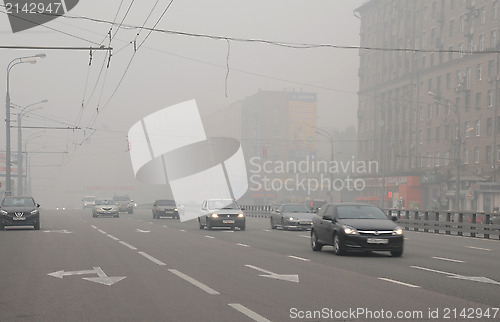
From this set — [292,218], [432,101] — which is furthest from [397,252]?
[432,101]

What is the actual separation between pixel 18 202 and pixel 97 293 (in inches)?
946

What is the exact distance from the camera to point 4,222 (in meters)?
32.9

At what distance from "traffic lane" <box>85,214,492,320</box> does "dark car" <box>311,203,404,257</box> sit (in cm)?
161

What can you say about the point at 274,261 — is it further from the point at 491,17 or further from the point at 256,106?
the point at 256,106

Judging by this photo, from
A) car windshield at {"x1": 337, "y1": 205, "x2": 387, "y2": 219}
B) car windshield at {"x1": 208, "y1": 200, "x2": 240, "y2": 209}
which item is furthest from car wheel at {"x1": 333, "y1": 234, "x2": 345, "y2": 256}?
car windshield at {"x1": 208, "y1": 200, "x2": 240, "y2": 209}

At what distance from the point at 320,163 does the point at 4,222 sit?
145m

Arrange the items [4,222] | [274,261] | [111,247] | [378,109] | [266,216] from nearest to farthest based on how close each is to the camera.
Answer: [274,261]
[111,247]
[4,222]
[266,216]
[378,109]

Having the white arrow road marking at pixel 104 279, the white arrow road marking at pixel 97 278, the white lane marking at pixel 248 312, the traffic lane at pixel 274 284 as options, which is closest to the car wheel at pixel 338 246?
the traffic lane at pixel 274 284

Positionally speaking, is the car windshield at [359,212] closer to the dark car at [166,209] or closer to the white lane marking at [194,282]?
the white lane marking at [194,282]

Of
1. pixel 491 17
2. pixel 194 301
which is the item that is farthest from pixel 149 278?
pixel 491 17

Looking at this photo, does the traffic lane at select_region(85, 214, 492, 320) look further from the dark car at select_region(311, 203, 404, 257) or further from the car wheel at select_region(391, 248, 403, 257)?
the car wheel at select_region(391, 248, 403, 257)

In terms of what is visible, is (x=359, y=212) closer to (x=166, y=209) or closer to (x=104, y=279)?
(x=104, y=279)

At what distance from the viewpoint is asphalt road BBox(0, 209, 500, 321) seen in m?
9.32

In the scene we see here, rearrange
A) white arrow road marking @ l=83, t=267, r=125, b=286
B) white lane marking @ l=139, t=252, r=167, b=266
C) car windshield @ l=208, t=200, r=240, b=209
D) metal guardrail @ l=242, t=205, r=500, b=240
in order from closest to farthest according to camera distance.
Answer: white arrow road marking @ l=83, t=267, r=125, b=286 < white lane marking @ l=139, t=252, r=167, b=266 < metal guardrail @ l=242, t=205, r=500, b=240 < car windshield @ l=208, t=200, r=240, b=209
